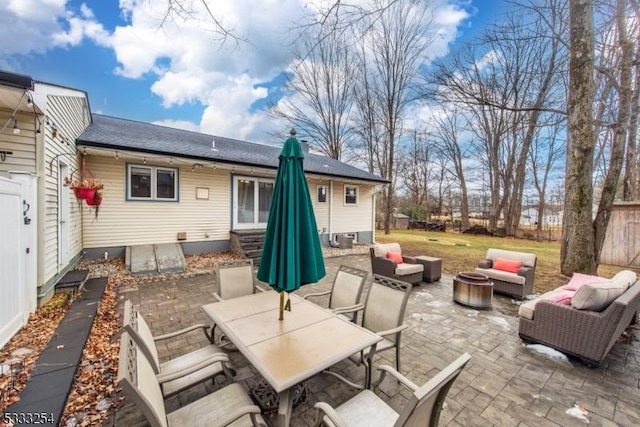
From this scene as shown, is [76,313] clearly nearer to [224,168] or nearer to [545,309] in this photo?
[224,168]

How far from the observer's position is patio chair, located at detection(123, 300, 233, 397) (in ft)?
5.58

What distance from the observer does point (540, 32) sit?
7.13 m

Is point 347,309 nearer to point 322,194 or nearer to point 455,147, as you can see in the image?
point 322,194

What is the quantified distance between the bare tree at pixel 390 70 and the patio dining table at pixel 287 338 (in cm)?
1238

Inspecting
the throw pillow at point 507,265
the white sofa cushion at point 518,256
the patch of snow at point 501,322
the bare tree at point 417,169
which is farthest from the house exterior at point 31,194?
the bare tree at point 417,169

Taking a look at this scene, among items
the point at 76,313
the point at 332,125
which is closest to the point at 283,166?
the point at 76,313

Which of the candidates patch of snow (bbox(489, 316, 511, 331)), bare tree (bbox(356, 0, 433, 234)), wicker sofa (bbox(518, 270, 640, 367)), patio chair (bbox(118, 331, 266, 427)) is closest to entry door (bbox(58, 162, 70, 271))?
patio chair (bbox(118, 331, 266, 427))

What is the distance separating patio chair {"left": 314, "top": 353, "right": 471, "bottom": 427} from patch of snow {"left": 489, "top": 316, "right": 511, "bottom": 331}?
10.6ft

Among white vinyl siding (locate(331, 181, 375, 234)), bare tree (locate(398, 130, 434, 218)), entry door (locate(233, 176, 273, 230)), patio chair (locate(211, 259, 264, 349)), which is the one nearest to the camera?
patio chair (locate(211, 259, 264, 349))

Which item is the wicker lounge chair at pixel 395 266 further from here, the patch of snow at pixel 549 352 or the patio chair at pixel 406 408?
the patio chair at pixel 406 408

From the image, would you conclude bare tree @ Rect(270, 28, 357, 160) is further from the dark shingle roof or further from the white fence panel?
the white fence panel

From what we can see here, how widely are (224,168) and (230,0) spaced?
5.42 meters

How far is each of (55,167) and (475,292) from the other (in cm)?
808

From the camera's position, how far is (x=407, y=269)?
18.8ft
